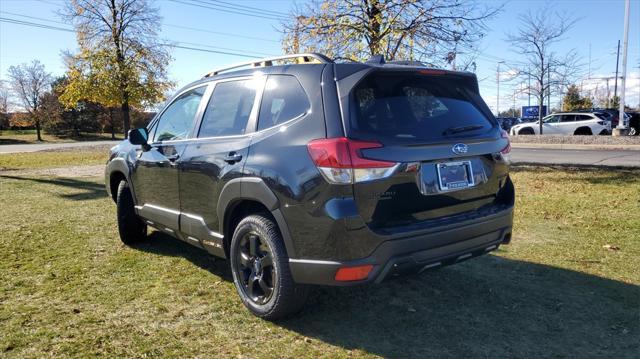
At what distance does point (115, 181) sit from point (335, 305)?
3409 millimetres

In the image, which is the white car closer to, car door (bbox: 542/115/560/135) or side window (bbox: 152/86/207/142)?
car door (bbox: 542/115/560/135)

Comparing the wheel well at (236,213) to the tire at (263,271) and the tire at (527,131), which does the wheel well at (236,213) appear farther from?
the tire at (527,131)

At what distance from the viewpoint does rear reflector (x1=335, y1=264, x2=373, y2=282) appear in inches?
114

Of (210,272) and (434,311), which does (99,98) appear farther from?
(434,311)

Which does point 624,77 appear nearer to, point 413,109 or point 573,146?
point 573,146

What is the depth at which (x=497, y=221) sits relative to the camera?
3477 mm

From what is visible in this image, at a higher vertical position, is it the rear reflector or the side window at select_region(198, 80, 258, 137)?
the side window at select_region(198, 80, 258, 137)

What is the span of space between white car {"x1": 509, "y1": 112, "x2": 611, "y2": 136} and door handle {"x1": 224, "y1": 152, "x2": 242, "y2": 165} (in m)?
25.5

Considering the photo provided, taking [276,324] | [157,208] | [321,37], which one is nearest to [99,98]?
[321,37]

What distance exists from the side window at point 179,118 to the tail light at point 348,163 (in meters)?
1.87

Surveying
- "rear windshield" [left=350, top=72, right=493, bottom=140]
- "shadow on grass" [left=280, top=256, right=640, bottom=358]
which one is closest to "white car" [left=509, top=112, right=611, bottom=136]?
"shadow on grass" [left=280, top=256, right=640, bottom=358]

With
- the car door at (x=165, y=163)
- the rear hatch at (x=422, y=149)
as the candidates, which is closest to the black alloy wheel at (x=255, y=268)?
the rear hatch at (x=422, y=149)

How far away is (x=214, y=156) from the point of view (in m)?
3.76

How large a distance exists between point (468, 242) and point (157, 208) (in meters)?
2.94
